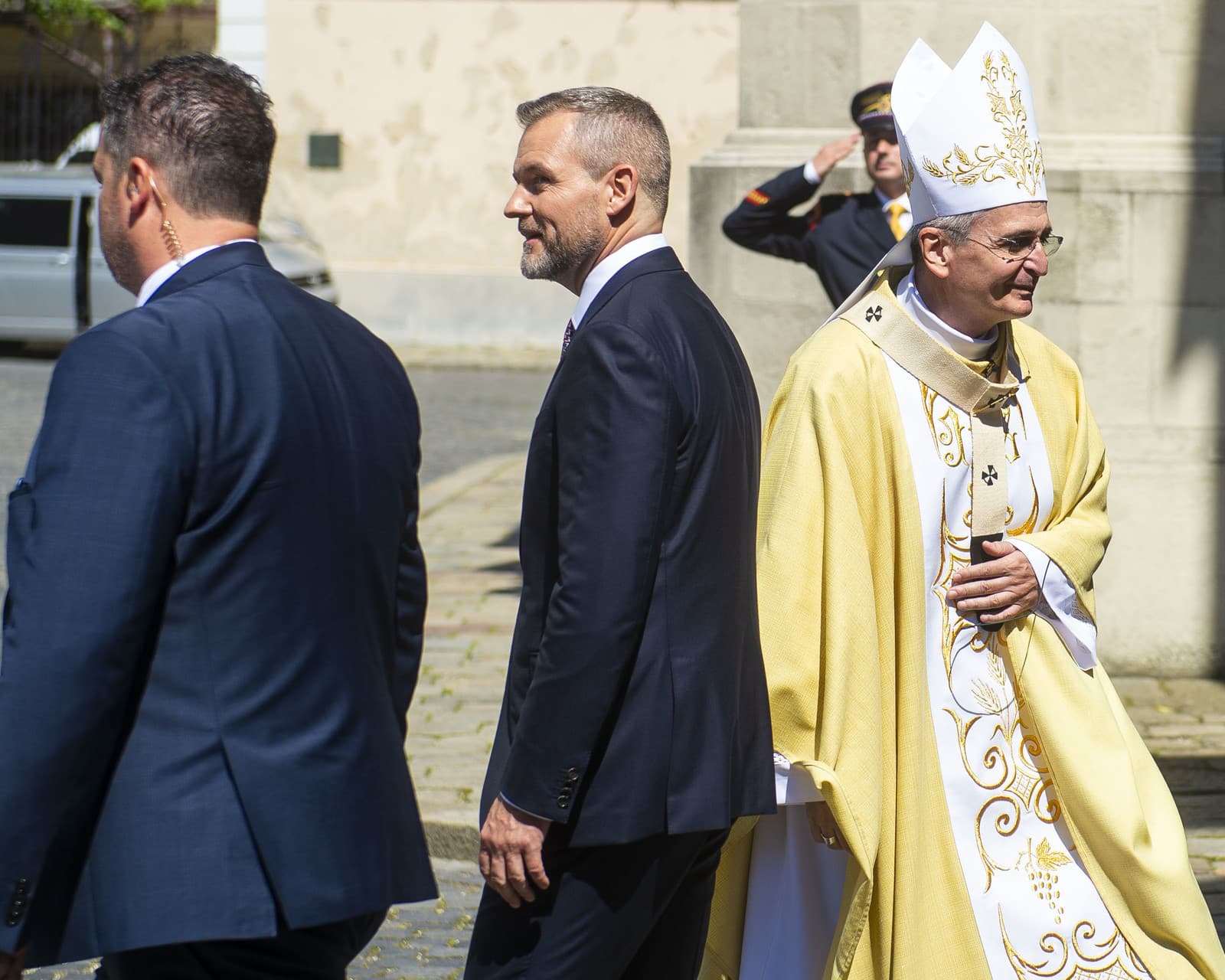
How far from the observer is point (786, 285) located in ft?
24.5

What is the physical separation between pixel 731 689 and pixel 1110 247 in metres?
4.54

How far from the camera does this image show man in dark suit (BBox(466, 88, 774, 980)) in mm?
2623

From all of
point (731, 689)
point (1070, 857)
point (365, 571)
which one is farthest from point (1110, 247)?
point (365, 571)

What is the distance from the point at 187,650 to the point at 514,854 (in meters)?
0.66

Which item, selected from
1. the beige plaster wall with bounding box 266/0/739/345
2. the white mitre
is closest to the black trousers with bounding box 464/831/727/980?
the white mitre

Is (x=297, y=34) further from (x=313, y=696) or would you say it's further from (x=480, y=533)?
(x=313, y=696)

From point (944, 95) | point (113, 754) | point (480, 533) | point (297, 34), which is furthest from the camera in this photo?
point (297, 34)

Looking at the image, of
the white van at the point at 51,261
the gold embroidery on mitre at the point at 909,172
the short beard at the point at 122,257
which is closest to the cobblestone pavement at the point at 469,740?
the gold embroidery on mitre at the point at 909,172

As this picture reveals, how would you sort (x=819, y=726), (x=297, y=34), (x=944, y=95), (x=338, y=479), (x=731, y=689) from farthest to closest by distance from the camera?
(x=297, y=34) < (x=944, y=95) < (x=819, y=726) < (x=731, y=689) < (x=338, y=479)

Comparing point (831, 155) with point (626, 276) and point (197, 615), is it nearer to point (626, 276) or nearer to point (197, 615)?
point (626, 276)

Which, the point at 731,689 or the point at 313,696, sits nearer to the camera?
the point at 313,696

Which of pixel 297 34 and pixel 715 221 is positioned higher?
pixel 297 34

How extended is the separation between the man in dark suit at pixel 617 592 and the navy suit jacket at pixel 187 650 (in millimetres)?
341

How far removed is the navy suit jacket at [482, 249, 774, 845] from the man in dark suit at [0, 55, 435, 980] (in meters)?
0.29
